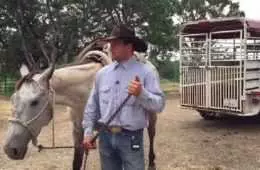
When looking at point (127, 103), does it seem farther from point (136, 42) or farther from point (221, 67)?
point (221, 67)

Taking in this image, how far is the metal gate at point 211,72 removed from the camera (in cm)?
842

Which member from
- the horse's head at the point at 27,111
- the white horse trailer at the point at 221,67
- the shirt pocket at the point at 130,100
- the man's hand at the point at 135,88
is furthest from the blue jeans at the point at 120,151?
the white horse trailer at the point at 221,67

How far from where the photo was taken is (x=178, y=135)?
8523mm

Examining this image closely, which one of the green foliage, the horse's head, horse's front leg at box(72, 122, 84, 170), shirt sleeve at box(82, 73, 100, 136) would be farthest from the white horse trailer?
the green foliage

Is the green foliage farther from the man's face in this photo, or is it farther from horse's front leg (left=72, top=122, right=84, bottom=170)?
the man's face

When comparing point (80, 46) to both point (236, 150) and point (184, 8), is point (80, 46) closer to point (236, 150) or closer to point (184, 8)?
point (184, 8)

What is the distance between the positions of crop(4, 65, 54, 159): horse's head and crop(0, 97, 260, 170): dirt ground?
1510mm

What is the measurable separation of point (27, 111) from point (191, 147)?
4264 millimetres

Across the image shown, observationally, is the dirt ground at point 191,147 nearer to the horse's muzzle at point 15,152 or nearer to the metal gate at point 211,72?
the metal gate at point 211,72

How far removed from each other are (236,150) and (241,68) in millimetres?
Answer: 1871

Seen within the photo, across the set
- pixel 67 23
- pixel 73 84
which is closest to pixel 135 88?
pixel 73 84

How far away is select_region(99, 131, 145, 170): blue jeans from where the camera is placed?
301cm

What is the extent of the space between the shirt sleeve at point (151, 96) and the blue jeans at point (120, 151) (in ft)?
0.89

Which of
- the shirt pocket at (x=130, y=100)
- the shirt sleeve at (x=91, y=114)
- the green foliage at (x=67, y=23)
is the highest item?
the green foliage at (x=67, y=23)
